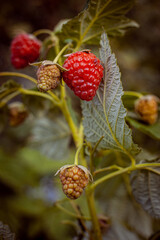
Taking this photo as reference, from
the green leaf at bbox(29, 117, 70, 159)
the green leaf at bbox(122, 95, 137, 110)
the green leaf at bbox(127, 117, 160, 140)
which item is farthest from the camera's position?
the green leaf at bbox(29, 117, 70, 159)

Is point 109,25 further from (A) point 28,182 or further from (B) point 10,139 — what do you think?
(A) point 28,182

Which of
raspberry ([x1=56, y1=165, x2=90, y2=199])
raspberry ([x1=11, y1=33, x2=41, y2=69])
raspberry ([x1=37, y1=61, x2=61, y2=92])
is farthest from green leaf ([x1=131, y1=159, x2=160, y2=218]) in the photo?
raspberry ([x1=11, y1=33, x2=41, y2=69])

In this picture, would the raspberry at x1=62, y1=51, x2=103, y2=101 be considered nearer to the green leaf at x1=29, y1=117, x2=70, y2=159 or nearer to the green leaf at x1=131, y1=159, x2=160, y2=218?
the green leaf at x1=131, y1=159, x2=160, y2=218

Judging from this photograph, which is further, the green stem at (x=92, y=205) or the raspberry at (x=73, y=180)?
the green stem at (x=92, y=205)

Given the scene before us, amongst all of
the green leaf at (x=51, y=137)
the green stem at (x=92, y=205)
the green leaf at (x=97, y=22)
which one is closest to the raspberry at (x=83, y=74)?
the green leaf at (x=97, y=22)

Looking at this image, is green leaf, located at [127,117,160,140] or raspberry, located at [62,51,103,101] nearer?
raspberry, located at [62,51,103,101]

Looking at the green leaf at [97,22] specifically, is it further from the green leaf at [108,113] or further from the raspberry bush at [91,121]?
the green leaf at [108,113]

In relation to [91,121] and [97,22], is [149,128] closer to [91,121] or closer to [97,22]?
[91,121]
